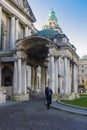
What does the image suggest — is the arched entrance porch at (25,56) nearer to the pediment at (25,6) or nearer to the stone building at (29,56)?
the stone building at (29,56)

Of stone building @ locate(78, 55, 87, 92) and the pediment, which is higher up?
the pediment

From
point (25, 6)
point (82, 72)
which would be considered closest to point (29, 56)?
point (25, 6)

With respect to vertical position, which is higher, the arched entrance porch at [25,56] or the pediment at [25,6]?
the pediment at [25,6]

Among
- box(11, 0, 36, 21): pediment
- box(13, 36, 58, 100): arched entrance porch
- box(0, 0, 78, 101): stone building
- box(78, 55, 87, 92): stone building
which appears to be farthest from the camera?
box(78, 55, 87, 92): stone building

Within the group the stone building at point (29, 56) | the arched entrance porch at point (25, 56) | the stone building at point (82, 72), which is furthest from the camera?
the stone building at point (82, 72)

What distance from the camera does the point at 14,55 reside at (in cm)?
3478

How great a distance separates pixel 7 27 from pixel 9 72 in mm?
9470

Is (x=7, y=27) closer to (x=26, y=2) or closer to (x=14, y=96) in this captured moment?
(x=26, y=2)

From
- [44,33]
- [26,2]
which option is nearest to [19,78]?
[44,33]

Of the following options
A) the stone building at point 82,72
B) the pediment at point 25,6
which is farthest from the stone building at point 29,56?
the stone building at point 82,72

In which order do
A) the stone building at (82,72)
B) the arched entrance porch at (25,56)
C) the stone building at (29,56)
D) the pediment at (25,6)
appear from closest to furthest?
the arched entrance porch at (25,56) < the stone building at (29,56) < the pediment at (25,6) < the stone building at (82,72)

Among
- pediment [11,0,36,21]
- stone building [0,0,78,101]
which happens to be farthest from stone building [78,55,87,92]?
stone building [0,0,78,101]

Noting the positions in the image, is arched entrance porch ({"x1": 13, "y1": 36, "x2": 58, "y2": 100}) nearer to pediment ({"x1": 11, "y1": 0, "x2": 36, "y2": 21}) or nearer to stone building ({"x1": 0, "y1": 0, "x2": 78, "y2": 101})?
stone building ({"x1": 0, "y1": 0, "x2": 78, "y2": 101})

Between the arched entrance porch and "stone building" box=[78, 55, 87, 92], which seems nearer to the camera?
the arched entrance porch
